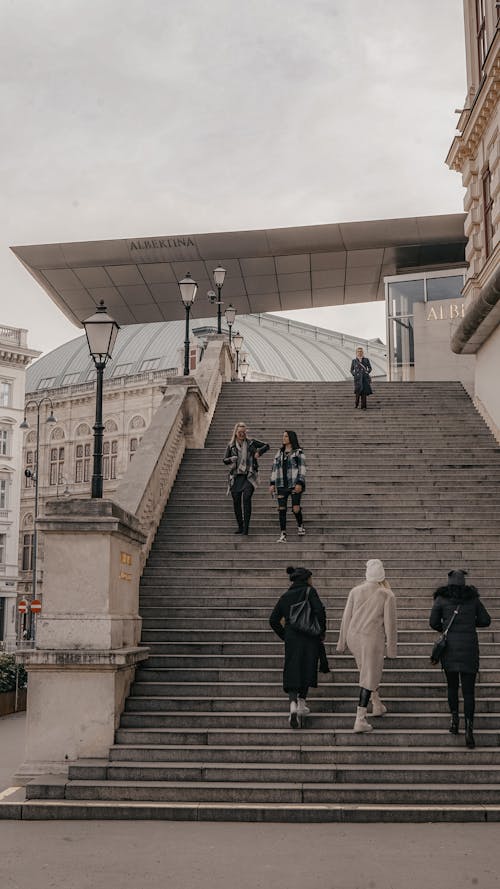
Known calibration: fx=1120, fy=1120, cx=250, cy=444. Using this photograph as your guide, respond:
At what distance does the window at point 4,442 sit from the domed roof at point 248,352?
46.3ft

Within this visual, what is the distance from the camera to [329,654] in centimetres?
1173

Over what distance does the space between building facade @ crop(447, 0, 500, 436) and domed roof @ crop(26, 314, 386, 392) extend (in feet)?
198

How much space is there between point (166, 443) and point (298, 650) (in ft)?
21.5

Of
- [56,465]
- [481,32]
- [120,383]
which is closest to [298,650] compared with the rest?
[481,32]

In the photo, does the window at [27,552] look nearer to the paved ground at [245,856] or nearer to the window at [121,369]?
the window at [121,369]

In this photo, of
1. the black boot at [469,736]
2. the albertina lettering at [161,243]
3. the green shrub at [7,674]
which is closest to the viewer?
the black boot at [469,736]

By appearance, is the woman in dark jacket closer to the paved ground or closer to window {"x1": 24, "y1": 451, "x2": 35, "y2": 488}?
the paved ground

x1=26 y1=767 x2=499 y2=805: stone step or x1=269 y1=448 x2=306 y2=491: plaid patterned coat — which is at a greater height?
x1=269 y1=448 x2=306 y2=491: plaid patterned coat

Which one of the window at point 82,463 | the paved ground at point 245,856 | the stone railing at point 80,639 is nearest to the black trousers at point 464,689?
the paved ground at point 245,856

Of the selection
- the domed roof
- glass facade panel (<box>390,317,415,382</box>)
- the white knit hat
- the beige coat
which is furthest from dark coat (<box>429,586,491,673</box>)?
the domed roof

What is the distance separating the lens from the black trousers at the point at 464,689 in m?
9.72

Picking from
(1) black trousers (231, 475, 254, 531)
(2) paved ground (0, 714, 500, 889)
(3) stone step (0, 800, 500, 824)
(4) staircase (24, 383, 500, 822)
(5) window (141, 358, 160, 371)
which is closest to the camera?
(2) paved ground (0, 714, 500, 889)

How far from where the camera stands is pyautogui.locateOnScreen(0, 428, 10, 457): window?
75.5 m

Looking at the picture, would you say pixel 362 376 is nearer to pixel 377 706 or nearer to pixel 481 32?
pixel 481 32
